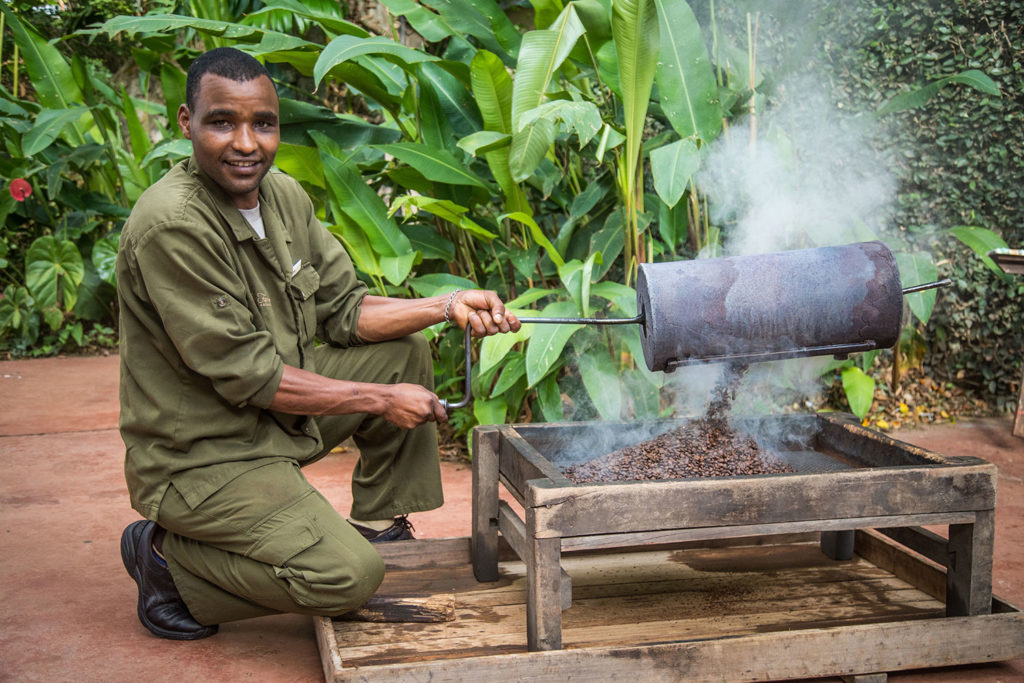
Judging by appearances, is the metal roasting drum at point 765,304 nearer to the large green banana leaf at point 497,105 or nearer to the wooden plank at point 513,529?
the wooden plank at point 513,529

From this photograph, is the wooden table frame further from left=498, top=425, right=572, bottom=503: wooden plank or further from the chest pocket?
the chest pocket

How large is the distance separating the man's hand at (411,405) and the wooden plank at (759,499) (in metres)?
0.45

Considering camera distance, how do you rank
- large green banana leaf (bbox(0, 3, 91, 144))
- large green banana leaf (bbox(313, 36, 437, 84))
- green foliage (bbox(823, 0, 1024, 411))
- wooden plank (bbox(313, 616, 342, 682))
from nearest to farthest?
wooden plank (bbox(313, 616, 342, 682)) < large green banana leaf (bbox(313, 36, 437, 84)) < green foliage (bbox(823, 0, 1024, 411)) < large green banana leaf (bbox(0, 3, 91, 144))

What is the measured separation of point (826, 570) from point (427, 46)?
10.5ft

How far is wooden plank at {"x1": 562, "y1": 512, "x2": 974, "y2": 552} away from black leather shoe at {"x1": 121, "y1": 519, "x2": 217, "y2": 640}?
0.97m

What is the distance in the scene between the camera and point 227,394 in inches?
86.4

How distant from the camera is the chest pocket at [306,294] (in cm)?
251

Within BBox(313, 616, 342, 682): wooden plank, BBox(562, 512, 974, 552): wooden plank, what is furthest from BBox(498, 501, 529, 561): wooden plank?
BBox(313, 616, 342, 682): wooden plank

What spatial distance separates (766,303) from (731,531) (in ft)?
1.96

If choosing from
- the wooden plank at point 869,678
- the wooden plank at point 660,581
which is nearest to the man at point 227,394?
the wooden plank at point 660,581

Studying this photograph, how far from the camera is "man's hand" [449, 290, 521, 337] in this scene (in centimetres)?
251

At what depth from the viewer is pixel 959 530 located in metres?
2.24

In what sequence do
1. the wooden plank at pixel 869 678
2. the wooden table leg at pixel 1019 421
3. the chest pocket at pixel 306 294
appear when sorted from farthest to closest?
the wooden table leg at pixel 1019 421
the chest pocket at pixel 306 294
the wooden plank at pixel 869 678

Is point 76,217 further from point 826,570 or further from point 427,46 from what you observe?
point 826,570
